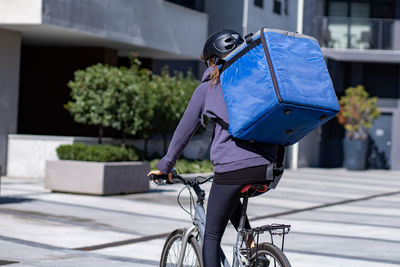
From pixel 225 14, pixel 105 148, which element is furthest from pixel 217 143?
pixel 225 14

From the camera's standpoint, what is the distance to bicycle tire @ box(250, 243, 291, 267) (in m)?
4.34

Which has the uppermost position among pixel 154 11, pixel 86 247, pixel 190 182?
pixel 154 11

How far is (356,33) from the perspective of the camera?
1237 inches

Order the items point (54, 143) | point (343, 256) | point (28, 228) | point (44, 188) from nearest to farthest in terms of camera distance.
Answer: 1. point (343, 256)
2. point (28, 228)
3. point (44, 188)
4. point (54, 143)

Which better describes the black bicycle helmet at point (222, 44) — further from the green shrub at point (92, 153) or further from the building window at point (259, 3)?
the building window at point (259, 3)

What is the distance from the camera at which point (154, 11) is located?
2052 cm

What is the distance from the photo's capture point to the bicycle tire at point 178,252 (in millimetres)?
4891

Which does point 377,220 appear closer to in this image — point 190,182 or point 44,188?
point 44,188

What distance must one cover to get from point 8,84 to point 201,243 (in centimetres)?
1440

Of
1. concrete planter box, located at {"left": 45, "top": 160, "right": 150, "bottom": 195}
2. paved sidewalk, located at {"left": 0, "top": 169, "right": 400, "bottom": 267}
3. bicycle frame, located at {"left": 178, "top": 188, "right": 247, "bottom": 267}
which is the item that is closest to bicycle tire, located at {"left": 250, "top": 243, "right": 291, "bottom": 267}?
bicycle frame, located at {"left": 178, "top": 188, "right": 247, "bottom": 267}

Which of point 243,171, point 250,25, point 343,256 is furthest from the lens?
point 250,25

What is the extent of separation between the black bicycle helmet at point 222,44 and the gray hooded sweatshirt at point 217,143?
10cm

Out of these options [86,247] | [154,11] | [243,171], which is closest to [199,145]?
[243,171]

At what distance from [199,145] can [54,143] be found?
44.9 feet
